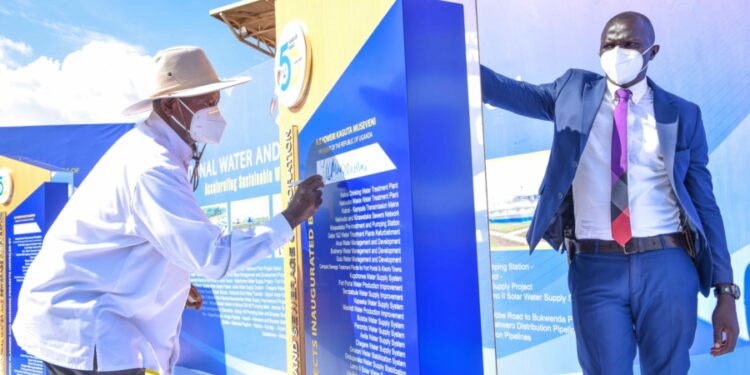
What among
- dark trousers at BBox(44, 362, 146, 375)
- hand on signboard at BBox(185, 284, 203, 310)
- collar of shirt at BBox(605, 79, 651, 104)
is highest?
collar of shirt at BBox(605, 79, 651, 104)

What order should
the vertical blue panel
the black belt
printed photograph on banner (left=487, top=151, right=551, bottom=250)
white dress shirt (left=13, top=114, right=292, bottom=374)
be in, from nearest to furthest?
1. the vertical blue panel
2. white dress shirt (left=13, top=114, right=292, bottom=374)
3. the black belt
4. printed photograph on banner (left=487, top=151, right=551, bottom=250)

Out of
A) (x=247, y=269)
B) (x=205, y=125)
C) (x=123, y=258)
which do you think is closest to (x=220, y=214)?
(x=247, y=269)

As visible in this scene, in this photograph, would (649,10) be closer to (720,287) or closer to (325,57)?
(720,287)

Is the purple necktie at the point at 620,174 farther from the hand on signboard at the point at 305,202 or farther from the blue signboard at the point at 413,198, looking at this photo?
the hand on signboard at the point at 305,202

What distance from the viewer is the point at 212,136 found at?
2145mm

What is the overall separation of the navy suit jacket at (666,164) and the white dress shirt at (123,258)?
2.94ft

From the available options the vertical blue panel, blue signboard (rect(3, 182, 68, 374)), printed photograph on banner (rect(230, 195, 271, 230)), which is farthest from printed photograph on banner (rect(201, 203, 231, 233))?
the vertical blue panel

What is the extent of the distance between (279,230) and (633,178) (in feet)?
3.70

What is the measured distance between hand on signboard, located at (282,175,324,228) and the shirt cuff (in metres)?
0.02

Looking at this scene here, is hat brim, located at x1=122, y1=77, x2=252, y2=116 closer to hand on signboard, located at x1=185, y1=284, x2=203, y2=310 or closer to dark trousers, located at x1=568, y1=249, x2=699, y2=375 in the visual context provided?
hand on signboard, located at x1=185, y1=284, x2=203, y2=310

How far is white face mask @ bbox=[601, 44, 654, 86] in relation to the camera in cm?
210

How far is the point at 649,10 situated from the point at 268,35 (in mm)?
7398

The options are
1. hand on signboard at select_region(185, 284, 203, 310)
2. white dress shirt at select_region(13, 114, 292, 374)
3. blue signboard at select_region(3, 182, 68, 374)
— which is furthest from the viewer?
blue signboard at select_region(3, 182, 68, 374)

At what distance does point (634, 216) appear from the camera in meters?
2.05
